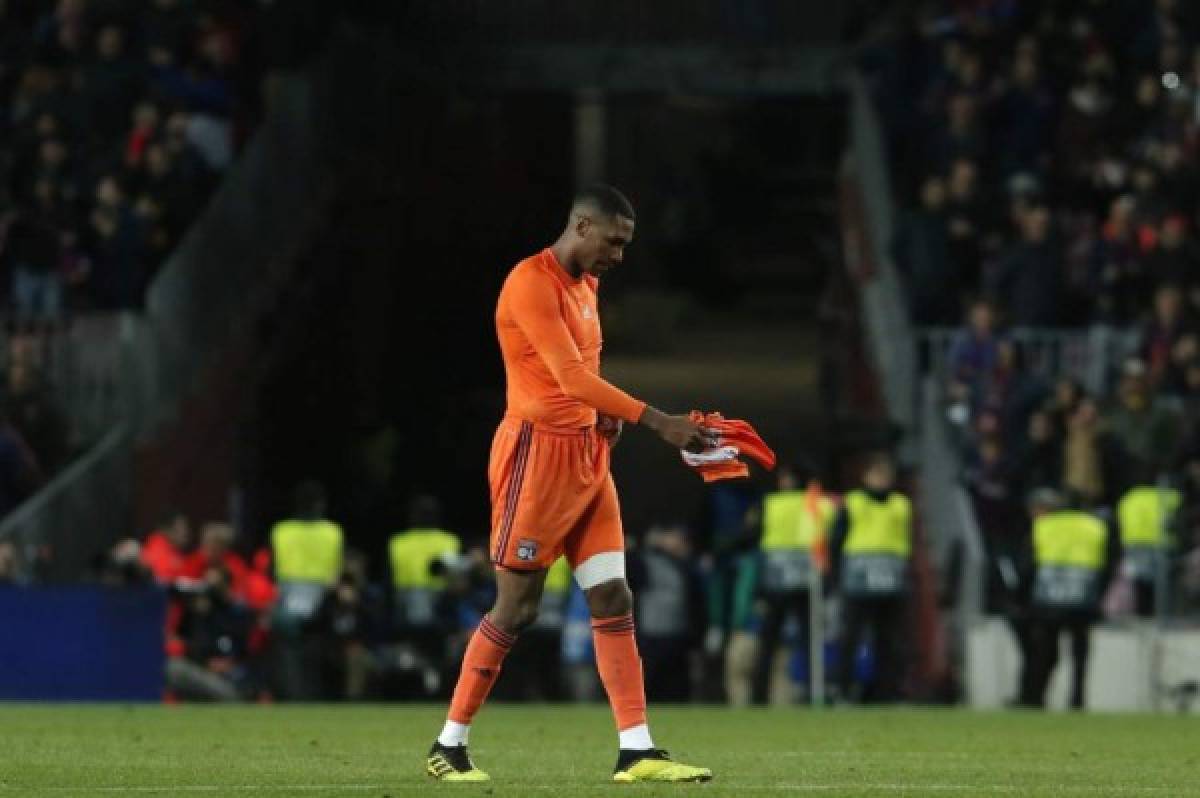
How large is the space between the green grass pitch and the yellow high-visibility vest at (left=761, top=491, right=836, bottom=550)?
8.11 ft

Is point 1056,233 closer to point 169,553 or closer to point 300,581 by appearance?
point 300,581

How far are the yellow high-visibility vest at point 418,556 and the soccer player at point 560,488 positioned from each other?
13.8 metres

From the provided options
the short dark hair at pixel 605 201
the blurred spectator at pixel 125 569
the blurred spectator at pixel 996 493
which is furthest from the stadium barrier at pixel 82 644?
the short dark hair at pixel 605 201

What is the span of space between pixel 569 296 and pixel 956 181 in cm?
1730

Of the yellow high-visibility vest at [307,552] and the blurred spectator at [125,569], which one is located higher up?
the yellow high-visibility vest at [307,552]

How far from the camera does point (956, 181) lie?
2975 cm

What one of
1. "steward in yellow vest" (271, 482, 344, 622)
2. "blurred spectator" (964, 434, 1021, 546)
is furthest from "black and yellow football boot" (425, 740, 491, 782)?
"blurred spectator" (964, 434, 1021, 546)

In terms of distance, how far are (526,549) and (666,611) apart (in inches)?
540

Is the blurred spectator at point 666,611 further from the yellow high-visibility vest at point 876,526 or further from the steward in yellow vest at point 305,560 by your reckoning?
the steward in yellow vest at point 305,560

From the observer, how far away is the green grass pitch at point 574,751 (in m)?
12.7

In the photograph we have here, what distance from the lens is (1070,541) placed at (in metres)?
24.8

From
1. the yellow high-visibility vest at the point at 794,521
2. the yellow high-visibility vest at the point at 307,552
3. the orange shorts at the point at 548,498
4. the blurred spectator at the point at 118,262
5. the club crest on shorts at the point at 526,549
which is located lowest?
the club crest on shorts at the point at 526,549

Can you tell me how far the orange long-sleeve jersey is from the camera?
12.5 meters

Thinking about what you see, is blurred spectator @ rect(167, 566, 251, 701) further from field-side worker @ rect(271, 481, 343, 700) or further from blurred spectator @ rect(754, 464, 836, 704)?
blurred spectator @ rect(754, 464, 836, 704)
